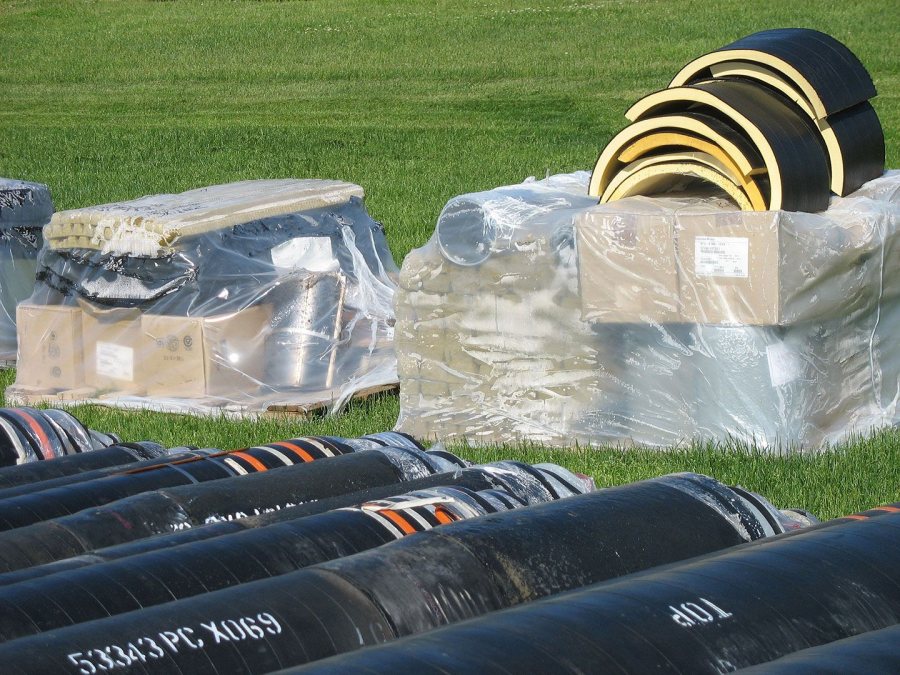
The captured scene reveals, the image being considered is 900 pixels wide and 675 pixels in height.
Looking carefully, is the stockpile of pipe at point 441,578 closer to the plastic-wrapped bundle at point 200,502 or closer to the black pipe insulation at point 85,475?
the plastic-wrapped bundle at point 200,502

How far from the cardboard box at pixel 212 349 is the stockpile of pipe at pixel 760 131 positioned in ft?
7.56

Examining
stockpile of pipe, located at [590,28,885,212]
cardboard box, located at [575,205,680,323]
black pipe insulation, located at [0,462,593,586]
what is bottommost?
black pipe insulation, located at [0,462,593,586]

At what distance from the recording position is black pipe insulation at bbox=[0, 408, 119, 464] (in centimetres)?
557

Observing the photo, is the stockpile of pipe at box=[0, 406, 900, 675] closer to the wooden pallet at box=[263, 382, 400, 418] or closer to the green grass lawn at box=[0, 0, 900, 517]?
the green grass lawn at box=[0, 0, 900, 517]

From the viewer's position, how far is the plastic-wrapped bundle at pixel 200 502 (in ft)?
13.3

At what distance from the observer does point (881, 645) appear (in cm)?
267

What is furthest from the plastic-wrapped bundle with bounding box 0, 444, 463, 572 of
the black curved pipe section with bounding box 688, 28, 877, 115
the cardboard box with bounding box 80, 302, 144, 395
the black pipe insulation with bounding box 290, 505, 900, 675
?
the cardboard box with bounding box 80, 302, 144, 395

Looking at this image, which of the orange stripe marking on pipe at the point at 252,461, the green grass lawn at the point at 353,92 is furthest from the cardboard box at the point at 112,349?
the orange stripe marking on pipe at the point at 252,461

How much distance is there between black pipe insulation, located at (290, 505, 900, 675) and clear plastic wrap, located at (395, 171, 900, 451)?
9.90ft

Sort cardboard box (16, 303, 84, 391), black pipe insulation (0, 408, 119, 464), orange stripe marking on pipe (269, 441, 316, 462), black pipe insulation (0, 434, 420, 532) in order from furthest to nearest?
cardboard box (16, 303, 84, 391) → black pipe insulation (0, 408, 119, 464) → orange stripe marking on pipe (269, 441, 316, 462) → black pipe insulation (0, 434, 420, 532)

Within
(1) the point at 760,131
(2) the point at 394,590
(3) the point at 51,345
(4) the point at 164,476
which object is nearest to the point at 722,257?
(1) the point at 760,131

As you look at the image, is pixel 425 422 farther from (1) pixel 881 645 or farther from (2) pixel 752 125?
(1) pixel 881 645

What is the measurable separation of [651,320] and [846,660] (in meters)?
4.20

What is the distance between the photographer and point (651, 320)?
6.72m
